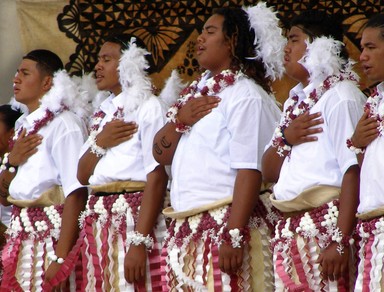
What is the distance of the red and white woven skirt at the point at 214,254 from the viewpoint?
16.3 feet

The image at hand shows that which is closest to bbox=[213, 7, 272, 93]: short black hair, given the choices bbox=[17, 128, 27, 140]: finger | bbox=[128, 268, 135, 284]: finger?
bbox=[128, 268, 135, 284]: finger

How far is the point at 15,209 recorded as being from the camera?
20.3 ft

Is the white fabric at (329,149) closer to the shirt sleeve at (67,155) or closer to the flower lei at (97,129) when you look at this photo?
the flower lei at (97,129)

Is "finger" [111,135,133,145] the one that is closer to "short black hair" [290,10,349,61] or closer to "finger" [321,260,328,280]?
"short black hair" [290,10,349,61]

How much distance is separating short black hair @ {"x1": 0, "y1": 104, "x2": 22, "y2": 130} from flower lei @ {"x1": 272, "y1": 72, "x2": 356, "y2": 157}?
2.60 metres

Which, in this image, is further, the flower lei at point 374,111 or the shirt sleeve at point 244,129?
the shirt sleeve at point 244,129

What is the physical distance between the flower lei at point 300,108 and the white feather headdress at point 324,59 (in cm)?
4

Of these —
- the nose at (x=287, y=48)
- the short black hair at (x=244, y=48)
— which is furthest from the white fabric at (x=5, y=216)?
the nose at (x=287, y=48)

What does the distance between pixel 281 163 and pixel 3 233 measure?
2.53m

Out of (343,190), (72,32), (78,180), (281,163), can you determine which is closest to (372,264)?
(343,190)

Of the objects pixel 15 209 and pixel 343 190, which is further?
pixel 15 209

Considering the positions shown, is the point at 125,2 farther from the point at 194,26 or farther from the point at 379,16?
the point at 379,16

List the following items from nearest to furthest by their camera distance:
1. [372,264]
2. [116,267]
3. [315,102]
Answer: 1. [372,264]
2. [315,102]
3. [116,267]

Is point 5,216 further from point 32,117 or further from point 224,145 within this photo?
point 224,145
